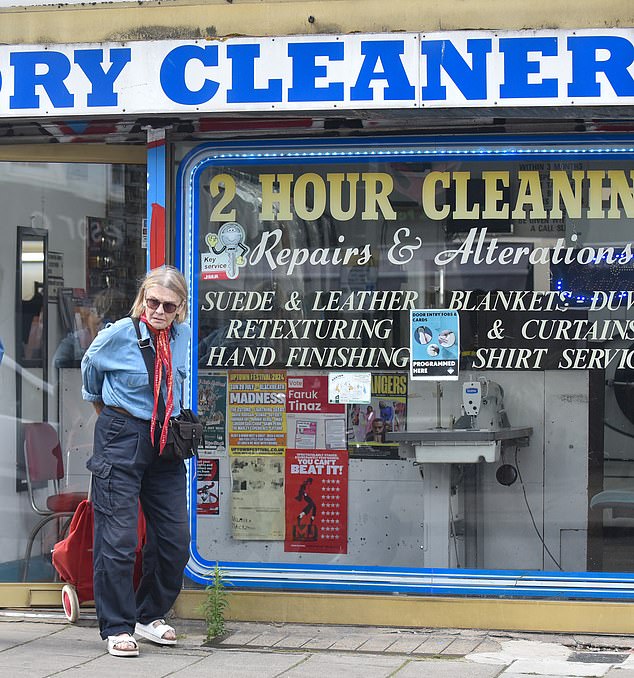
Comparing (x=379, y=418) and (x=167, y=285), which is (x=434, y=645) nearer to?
(x=379, y=418)

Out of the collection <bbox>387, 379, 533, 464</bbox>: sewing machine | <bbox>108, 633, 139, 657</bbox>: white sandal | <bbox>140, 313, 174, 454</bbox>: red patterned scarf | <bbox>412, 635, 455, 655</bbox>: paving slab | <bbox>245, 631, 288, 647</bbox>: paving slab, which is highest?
<bbox>140, 313, 174, 454</bbox>: red patterned scarf

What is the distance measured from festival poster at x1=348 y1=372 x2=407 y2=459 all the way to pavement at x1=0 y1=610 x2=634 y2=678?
3.11 feet

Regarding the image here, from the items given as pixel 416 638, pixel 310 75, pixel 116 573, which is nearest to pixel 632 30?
pixel 310 75

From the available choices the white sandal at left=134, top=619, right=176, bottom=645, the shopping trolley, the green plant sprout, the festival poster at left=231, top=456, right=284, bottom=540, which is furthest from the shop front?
the white sandal at left=134, top=619, right=176, bottom=645

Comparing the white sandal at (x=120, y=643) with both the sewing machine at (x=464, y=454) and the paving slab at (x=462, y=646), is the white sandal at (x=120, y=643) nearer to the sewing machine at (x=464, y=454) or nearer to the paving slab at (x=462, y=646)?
the paving slab at (x=462, y=646)

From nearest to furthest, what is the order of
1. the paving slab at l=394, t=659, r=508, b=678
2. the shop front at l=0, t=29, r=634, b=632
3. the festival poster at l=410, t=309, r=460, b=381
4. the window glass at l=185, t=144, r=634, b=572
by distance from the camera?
the paving slab at l=394, t=659, r=508, b=678
the shop front at l=0, t=29, r=634, b=632
the window glass at l=185, t=144, r=634, b=572
the festival poster at l=410, t=309, r=460, b=381

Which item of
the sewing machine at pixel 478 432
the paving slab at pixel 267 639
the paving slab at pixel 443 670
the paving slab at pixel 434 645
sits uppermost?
the sewing machine at pixel 478 432

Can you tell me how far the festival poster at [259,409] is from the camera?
6.44 m

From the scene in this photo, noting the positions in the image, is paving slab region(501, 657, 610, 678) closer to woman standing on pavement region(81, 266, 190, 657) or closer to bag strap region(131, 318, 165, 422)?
woman standing on pavement region(81, 266, 190, 657)

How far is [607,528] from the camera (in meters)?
6.10

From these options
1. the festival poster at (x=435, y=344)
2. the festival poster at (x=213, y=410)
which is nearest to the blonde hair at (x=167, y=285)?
the festival poster at (x=213, y=410)

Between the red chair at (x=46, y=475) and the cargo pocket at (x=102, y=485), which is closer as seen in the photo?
the cargo pocket at (x=102, y=485)

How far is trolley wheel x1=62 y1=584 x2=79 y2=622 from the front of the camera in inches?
236

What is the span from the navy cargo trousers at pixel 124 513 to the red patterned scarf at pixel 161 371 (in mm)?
76
